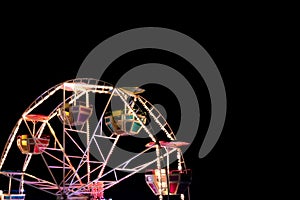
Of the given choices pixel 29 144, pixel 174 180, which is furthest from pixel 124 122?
pixel 29 144

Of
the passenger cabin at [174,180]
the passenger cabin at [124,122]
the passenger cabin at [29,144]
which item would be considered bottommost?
the passenger cabin at [174,180]

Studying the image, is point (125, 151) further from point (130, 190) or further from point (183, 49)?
point (183, 49)

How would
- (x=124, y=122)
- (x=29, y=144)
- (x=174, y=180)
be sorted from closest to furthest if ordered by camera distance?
(x=174, y=180) → (x=124, y=122) → (x=29, y=144)

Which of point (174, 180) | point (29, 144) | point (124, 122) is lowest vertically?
point (174, 180)

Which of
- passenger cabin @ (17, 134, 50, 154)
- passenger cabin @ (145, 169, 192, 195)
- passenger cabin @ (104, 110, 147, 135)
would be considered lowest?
passenger cabin @ (145, 169, 192, 195)

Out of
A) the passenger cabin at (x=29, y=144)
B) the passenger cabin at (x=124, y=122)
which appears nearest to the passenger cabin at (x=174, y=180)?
the passenger cabin at (x=124, y=122)

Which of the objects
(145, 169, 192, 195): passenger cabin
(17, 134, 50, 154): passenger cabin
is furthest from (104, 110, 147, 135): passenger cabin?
(17, 134, 50, 154): passenger cabin

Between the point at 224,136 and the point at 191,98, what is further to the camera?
the point at 224,136

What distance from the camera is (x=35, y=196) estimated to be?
34812 millimetres

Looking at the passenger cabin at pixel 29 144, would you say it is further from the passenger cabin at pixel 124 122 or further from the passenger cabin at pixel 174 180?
the passenger cabin at pixel 174 180

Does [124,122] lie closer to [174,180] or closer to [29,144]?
[174,180]

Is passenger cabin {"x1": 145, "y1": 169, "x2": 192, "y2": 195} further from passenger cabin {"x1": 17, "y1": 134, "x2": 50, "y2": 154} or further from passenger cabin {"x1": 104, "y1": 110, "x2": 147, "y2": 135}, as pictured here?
passenger cabin {"x1": 17, "y1": 134, "x2": 50, "y2": 154}

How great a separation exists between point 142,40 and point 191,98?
14.3ft

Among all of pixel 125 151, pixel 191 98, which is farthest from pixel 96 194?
pixel 125 151
